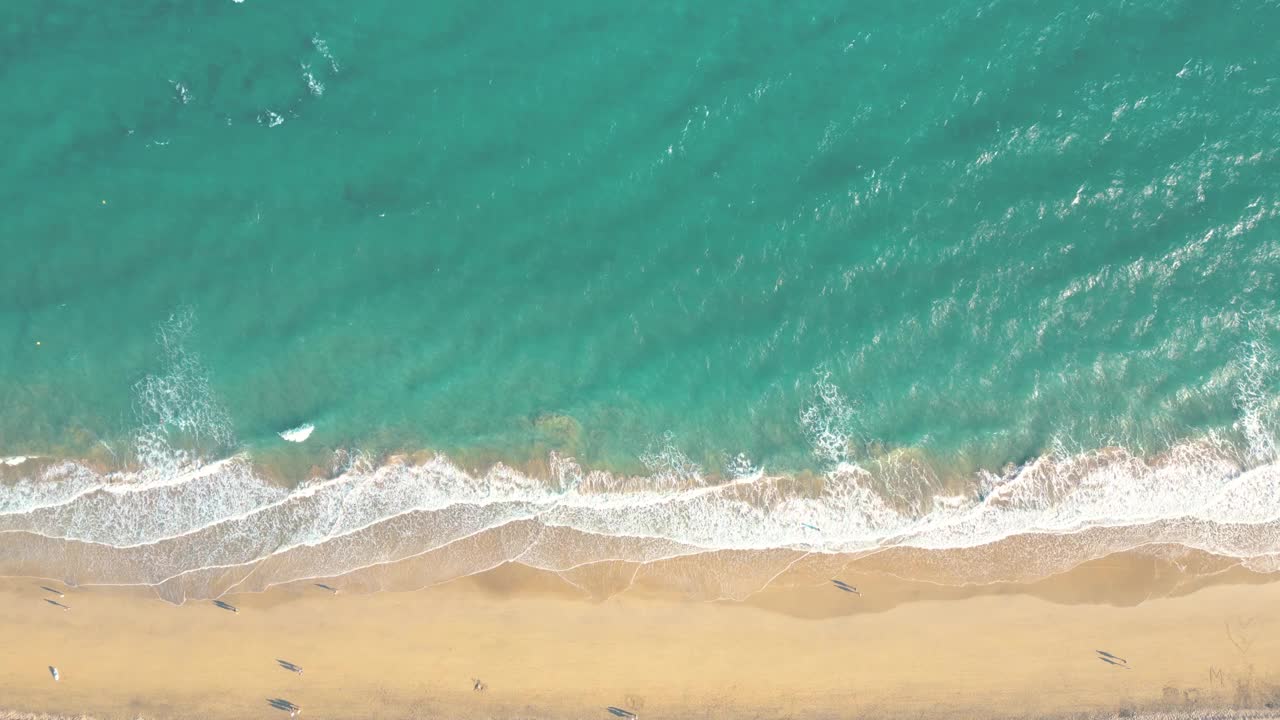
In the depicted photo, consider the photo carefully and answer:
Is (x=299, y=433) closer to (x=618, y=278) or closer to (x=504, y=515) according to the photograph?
(x=504, y=515)

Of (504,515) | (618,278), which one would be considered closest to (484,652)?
(504,515)

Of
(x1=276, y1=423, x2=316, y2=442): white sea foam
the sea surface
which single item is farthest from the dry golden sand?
(x1=276, y1=423, x2=316, y2=442): white sea foam

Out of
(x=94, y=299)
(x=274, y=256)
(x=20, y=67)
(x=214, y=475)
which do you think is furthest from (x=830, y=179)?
(x=20, y=67)

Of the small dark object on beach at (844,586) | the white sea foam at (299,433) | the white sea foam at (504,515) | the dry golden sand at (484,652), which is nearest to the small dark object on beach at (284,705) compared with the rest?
the dry golden sand at (484,652)

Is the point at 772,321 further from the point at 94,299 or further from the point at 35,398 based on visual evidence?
the point at 35,398

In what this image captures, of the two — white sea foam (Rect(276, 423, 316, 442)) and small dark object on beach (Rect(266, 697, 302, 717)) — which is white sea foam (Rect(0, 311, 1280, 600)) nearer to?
white sea foam (Rect(276, 423, 316, 442))

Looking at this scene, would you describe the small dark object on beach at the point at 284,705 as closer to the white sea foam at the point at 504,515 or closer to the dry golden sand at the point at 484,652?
the dry golden sand at the point at 484,652

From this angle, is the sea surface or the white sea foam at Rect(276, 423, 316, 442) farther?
the white sea foam at Rect(276, 423, 316, 442)
